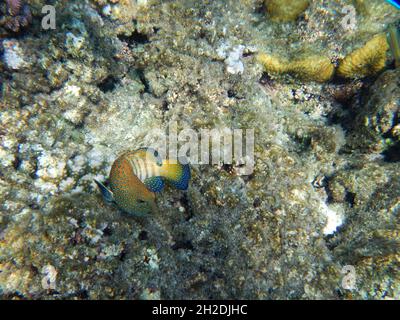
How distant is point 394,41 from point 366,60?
1.23 feet

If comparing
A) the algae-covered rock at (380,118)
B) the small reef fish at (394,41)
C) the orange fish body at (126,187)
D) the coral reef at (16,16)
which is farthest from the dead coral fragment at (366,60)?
the coral reef at (16,16)

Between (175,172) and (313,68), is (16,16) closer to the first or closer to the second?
(175,172)

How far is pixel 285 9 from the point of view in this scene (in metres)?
3.90

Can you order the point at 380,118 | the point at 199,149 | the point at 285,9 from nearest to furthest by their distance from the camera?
the point at 199,149 → the point at 380,118 → the point at 285,9

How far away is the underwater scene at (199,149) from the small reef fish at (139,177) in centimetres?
1

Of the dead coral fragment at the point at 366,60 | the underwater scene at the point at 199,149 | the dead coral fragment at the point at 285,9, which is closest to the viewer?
the underwater scene at the point at 199,149

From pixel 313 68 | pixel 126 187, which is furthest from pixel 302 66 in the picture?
pixel 126 187

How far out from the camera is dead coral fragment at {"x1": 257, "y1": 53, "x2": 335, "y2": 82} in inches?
145

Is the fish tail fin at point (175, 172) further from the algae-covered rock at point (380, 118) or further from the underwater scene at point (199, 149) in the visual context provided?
the algae-covered rock at point (380, 118)

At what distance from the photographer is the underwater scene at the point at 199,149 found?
2.44 metres

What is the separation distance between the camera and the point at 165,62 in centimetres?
342

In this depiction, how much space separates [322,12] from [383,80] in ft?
4.33

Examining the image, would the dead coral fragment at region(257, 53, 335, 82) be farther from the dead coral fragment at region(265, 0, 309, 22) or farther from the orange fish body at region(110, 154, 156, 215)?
the orange fish body at region(110, 154, 156, 215)

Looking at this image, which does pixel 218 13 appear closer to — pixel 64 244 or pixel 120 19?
pixel 120 19
